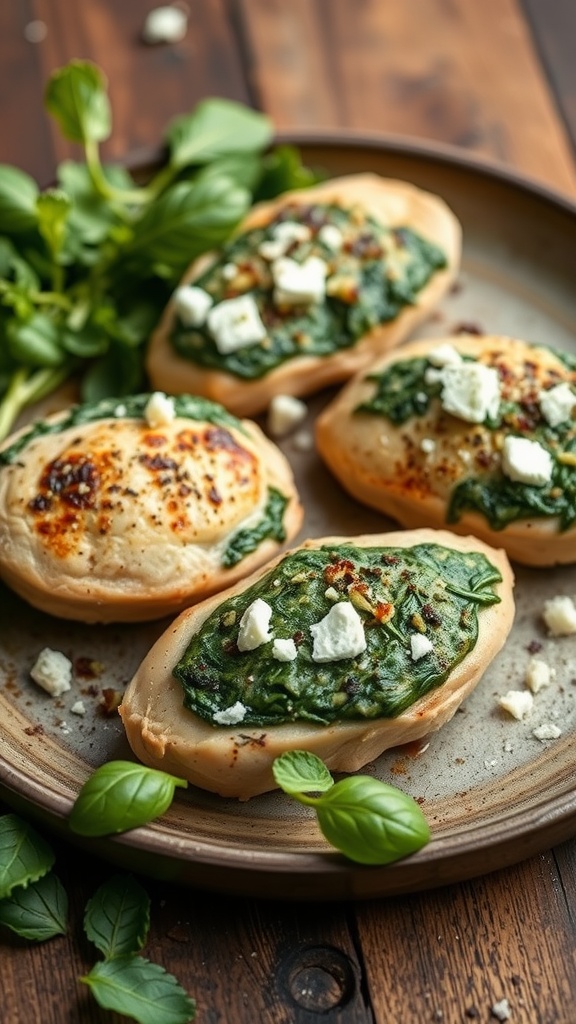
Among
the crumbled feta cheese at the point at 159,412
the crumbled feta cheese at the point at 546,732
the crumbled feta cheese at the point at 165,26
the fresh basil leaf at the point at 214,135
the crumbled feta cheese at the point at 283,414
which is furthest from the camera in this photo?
the crumbled feta cheese at the point at 165,26

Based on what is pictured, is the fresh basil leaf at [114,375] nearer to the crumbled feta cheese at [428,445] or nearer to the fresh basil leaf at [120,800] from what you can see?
the crumbled feta cheese at [428,445]

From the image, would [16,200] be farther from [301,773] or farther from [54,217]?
[301,773]

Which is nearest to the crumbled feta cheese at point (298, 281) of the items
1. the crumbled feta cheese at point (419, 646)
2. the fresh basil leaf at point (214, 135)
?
the fresh basil leaf at point (214, 135)

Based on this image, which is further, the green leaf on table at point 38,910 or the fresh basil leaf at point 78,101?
the fresh basil leaf at point 78,101

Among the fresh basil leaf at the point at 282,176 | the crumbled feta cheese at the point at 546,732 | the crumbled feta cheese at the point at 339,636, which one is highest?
the fresh basil leaf at the point at 282,176

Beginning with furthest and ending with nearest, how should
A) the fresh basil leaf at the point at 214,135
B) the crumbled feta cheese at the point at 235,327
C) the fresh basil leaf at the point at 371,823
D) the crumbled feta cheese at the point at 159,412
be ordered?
the fresh basil leaf at the point at 214,135, the crumbled feta cheese at the point at 235,327, the crumbled feta cheese at the point at 159,412, the fresh basil leaf at the point at 371,823

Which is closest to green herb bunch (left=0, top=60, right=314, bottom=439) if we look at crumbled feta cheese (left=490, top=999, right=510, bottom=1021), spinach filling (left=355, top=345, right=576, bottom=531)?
spinach filling (left=355, top=345, right=576, bottom=531)

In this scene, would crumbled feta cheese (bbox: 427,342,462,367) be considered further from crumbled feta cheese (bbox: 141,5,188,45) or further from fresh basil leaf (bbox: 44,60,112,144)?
crumbled feta cheese (bbox: 141,5,188,45)
